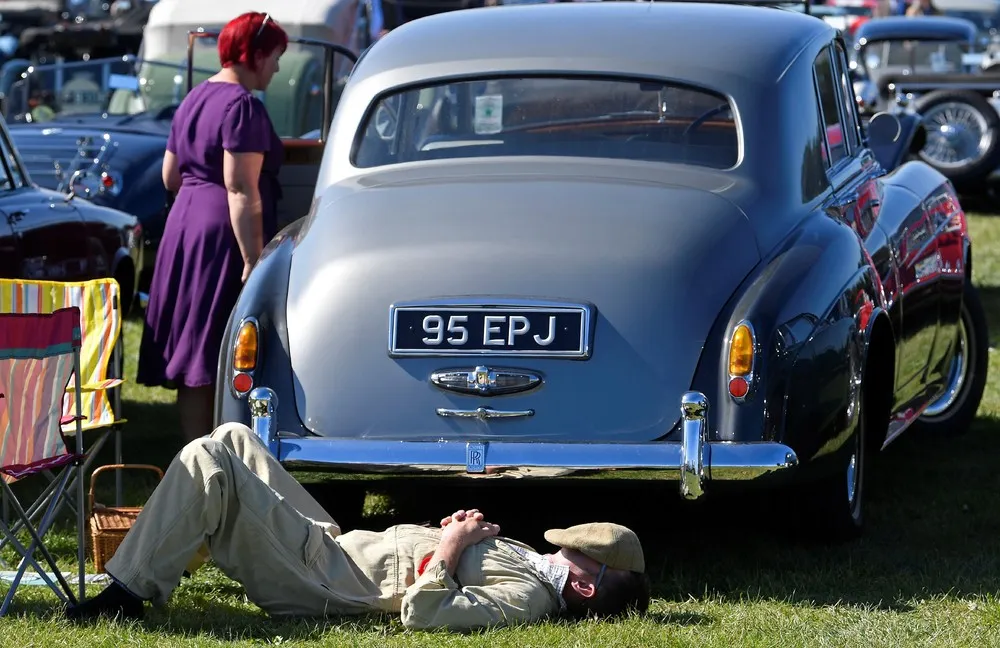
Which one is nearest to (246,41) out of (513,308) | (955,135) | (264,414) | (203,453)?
(264,414)

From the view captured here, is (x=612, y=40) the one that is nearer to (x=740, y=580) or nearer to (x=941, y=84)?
(x=740, y=580)

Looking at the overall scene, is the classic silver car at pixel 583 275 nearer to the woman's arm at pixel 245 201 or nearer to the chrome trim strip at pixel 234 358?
the chrome trim strip at pixel 234 358

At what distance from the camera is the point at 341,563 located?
462 centimetres

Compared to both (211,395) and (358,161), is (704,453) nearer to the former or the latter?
(358,161)

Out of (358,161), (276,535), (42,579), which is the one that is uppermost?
(358,161)

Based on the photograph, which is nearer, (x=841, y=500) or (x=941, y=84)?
(x=841, y=500)

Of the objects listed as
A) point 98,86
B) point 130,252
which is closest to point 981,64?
point 98,86

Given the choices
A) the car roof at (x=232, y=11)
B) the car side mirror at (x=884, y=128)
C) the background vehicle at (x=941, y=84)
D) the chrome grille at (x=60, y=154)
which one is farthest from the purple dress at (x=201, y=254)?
the background vehicle at (x=941, y=84)

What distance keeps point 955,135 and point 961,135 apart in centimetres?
5

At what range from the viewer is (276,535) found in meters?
4.49

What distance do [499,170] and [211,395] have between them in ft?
5.05

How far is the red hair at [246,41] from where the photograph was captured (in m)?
6.41

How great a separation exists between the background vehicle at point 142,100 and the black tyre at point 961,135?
551 cm

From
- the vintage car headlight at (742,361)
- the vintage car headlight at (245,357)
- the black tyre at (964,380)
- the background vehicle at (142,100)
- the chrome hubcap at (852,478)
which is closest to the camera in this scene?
the vintage car headlight at (742,361)
